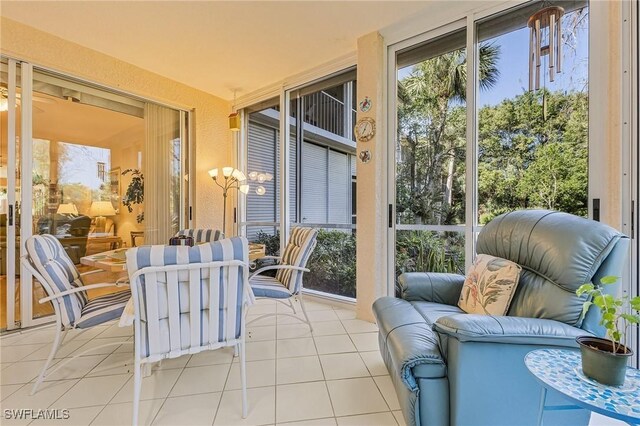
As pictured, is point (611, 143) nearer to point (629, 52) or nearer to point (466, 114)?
point (629, 52)

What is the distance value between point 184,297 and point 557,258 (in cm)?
187

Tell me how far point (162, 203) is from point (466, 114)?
148 inches

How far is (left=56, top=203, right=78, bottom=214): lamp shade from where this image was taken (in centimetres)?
301

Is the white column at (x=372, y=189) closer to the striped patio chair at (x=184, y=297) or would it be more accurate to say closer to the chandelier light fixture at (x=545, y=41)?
the chandelier light fixture at (x=545, y=41)

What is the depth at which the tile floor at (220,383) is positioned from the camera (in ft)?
5.13

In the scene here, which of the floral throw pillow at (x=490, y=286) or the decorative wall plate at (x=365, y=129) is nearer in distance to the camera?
the floral throw pillow at (x=490, y=286)

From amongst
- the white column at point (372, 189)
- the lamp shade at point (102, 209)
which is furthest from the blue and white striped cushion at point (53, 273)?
the white column at point (372, 189)

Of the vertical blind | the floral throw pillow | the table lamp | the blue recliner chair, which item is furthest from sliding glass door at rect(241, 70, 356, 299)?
the blue recliner chair

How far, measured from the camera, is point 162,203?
396cm

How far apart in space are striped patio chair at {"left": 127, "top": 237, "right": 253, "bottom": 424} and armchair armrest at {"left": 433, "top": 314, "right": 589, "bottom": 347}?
1054mm

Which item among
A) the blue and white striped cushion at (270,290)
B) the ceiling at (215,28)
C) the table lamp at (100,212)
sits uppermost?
the ceiling at (215,28)

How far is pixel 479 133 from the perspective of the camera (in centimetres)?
246

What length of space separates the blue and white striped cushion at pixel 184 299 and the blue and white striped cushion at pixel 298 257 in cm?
92

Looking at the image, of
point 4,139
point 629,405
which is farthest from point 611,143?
point 4,139
